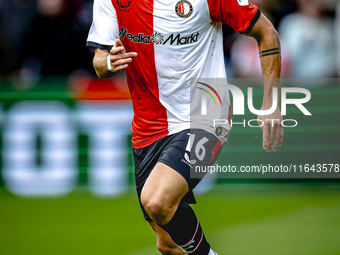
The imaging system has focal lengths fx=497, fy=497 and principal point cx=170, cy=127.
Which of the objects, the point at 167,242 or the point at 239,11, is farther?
the point at 167,242

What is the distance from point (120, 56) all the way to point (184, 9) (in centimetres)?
58

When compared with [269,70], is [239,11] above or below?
above

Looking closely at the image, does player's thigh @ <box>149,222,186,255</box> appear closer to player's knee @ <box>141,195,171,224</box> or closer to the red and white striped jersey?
player's knee @ <box>141,195,171,224</box>

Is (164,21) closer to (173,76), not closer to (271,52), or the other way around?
(173,76)

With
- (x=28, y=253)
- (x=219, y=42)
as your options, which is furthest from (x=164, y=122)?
(x=28, y=253)

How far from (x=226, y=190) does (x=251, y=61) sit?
1.87 m

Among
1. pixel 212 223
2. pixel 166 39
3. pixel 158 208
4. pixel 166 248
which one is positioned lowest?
pixel 212 223

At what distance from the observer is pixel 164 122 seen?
3.71m

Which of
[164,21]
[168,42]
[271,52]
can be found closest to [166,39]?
[168,42]

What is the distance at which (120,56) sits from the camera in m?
3.37

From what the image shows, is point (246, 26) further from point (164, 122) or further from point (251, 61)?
point (251, 61)

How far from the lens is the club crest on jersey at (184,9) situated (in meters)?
3.51

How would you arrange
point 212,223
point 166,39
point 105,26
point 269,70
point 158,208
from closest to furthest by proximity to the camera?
point 158,208 < point 269,70 < point 166,39 < point 105,26 < point 212,223

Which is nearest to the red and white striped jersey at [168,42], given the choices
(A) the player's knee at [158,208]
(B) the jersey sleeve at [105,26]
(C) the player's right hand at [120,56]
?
(B) the jersey sleeve at [105,26]
